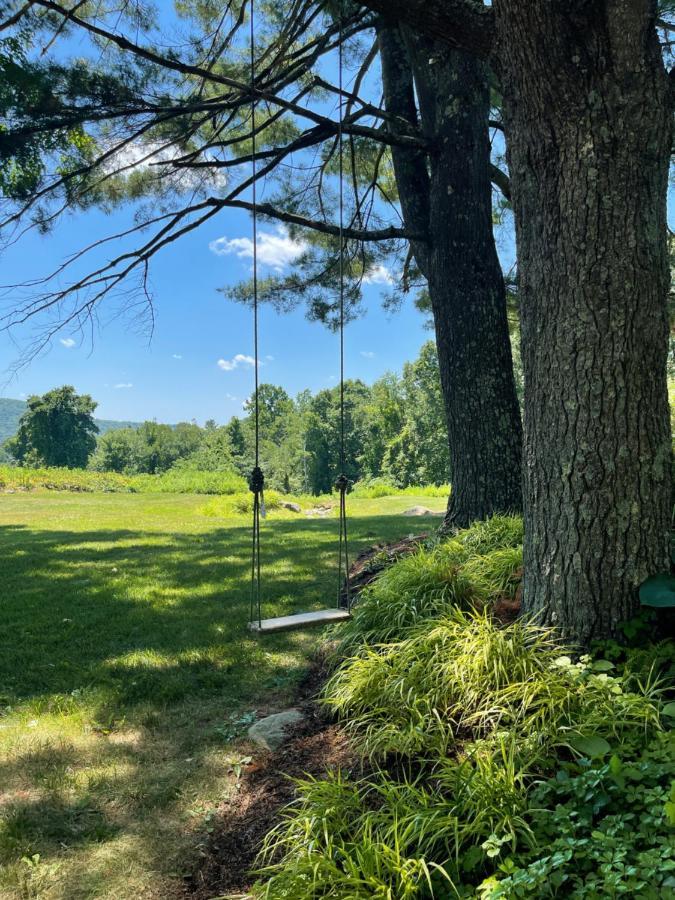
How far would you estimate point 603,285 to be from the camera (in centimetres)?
208

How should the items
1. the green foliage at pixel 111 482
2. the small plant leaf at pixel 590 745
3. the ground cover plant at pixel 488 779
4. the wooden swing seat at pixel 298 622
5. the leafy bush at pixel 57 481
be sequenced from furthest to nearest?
the green foliage at pixel 111 482 → the leafy bush at pixel 57 481 → the wooden swing seat at pixel 298 622 → the small plant leaf at pixel 590 745 → the ground cover plant at pixel 488 779

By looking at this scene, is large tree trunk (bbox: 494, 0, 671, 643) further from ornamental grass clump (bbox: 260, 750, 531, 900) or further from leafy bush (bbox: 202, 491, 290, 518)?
leafy bush (bbox: 202, 491, 290, 518)

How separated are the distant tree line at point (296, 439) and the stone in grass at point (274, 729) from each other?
25.3 metres

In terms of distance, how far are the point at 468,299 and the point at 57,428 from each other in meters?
44.9

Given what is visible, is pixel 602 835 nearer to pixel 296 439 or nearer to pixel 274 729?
pixel 274 729

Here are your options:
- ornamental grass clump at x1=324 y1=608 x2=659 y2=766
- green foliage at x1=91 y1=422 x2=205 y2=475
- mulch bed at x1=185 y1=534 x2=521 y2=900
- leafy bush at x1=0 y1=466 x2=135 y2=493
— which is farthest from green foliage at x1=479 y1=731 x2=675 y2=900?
green foliage at x1=91 y1=422 x2=205 y2=475

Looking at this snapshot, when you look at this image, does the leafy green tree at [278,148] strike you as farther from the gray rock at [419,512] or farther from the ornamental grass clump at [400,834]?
the gray rock at [419,512]

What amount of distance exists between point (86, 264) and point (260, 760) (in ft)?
14.4

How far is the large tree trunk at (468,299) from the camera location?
13.0 feet

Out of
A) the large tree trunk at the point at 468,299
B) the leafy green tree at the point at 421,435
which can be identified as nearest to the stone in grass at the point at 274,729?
the large tree trunk at the point at 468,299

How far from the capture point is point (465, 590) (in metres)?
2.71

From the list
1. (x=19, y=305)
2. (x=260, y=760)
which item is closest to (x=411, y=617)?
(x=260, y=760)

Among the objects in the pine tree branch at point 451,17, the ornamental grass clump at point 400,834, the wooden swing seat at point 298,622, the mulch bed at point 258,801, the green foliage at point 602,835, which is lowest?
the mulch bed at point 258,801

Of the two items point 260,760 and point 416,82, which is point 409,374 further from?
point 260,760
